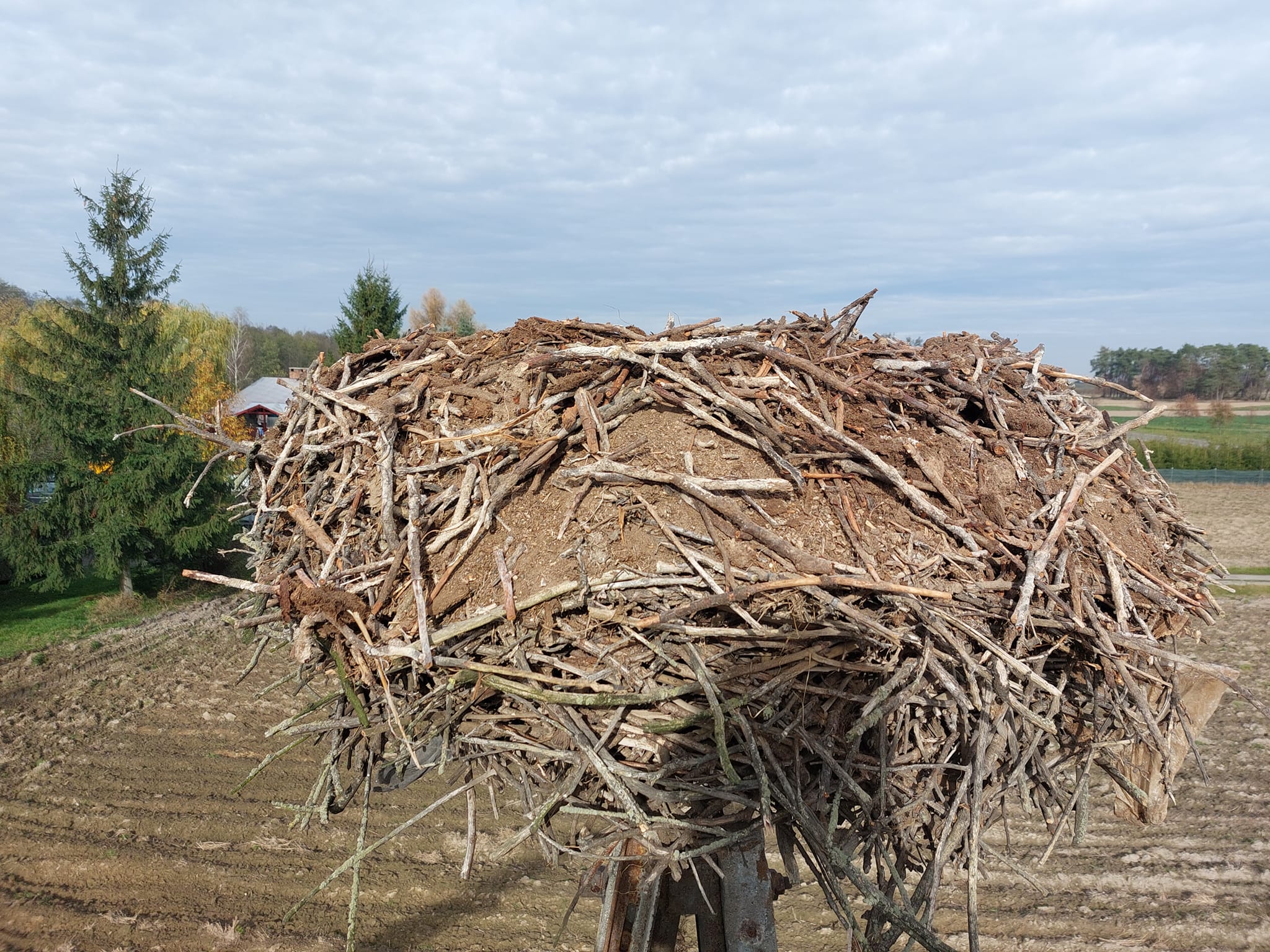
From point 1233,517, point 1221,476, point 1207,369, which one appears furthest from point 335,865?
point 1207,369

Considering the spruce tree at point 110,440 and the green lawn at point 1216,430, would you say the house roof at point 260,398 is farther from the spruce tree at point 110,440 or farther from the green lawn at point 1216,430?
the green lawn at point 1216,430

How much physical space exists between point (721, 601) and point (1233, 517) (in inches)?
1171

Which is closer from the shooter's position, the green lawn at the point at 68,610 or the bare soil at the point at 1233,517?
the green lawn at the point at 68,610

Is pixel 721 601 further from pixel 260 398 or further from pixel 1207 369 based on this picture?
pixel 1207 369

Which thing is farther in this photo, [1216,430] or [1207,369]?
[1207,369]

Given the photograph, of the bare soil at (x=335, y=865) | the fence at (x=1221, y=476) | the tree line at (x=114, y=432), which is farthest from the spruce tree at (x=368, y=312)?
the fence at (x=1221, y=476)

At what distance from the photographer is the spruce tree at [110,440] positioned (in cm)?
1584

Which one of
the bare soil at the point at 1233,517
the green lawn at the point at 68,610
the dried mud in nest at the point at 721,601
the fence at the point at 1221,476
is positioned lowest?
the green lawn at the point at 68,610

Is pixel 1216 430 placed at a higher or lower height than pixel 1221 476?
Answer: higher

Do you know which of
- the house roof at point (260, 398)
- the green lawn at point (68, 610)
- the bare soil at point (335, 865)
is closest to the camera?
the bare soil at point (335, 865)

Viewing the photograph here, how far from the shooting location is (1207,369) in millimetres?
→ 46219

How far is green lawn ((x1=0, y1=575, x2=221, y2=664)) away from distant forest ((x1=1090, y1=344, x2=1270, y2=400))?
45226 millimetres

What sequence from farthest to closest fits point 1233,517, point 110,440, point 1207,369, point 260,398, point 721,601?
point 1207,369 < point 260,398 < point 1233,517 < point 110,440 < point 721,601

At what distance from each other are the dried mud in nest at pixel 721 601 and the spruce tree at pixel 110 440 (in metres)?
15.8
